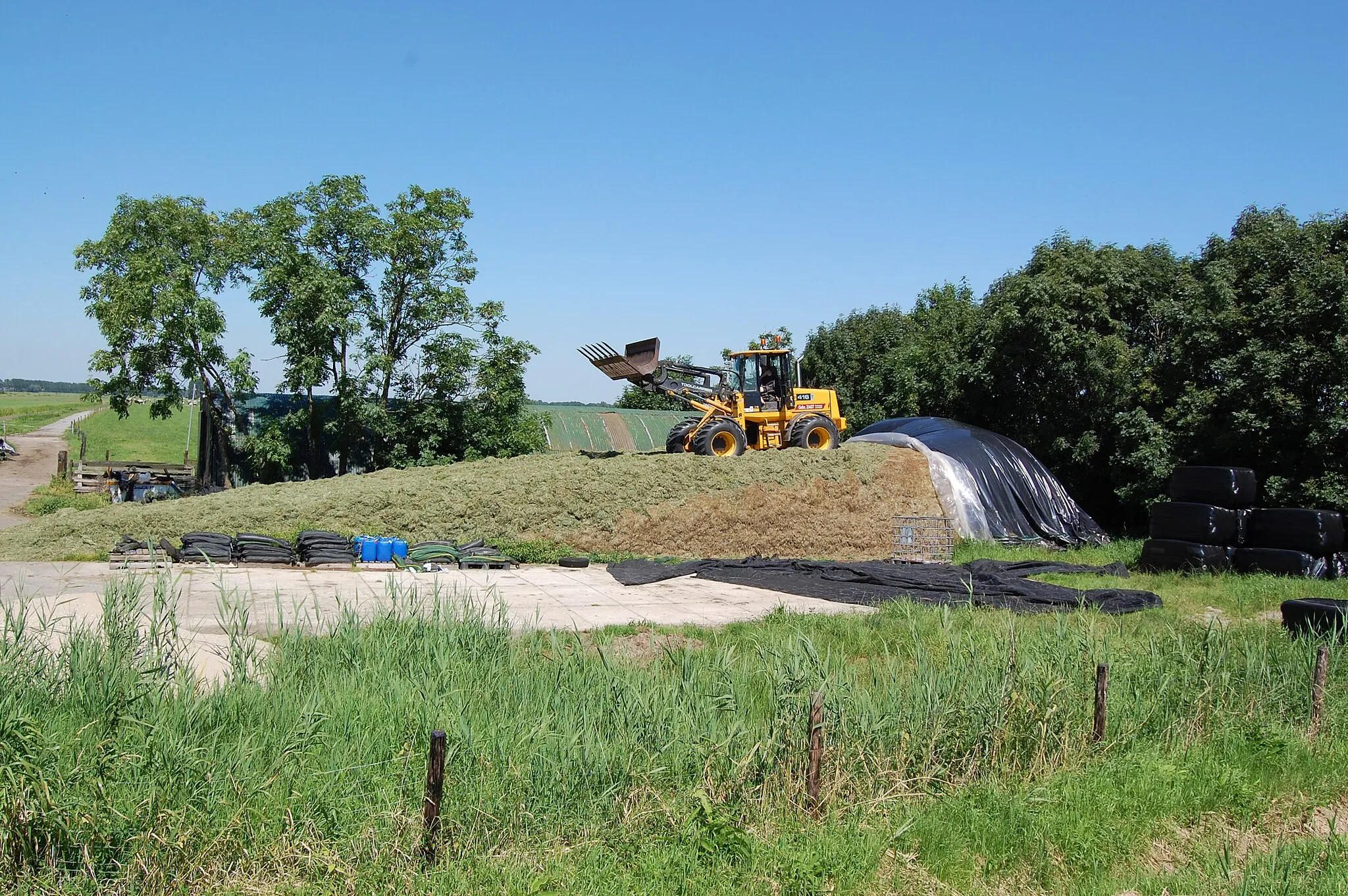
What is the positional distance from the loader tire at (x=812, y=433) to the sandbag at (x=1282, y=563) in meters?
8.24

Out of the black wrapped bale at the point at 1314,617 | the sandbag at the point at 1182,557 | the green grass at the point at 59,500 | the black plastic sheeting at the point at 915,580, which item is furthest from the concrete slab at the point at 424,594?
the green grass at the point at 59,500

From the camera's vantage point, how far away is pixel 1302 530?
45.3ft

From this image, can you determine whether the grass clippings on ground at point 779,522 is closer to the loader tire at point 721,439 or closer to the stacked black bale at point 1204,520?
the loader tire at point 721,439

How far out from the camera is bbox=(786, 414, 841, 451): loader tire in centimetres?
2059

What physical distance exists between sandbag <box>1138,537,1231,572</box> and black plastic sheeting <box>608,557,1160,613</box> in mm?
482

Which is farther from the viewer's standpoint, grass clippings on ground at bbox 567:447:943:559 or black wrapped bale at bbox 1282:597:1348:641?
grass clippings on ground at bbox 567:447:943:559

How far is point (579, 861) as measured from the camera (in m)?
4.41

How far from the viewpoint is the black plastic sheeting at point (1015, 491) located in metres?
19.4

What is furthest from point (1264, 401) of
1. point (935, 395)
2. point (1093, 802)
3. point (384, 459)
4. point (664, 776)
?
point (384, 459)

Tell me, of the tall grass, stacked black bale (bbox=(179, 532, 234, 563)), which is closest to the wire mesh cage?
the tall grass

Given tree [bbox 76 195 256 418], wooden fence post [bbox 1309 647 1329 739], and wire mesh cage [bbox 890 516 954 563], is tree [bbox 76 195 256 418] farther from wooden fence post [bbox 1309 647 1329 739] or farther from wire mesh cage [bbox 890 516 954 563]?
wooden fence post [bbox 1309 647 1329 739]

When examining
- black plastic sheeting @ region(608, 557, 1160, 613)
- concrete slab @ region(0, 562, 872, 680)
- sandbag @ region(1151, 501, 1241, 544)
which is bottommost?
concrete slab @ region(0, 562, 872, 680)

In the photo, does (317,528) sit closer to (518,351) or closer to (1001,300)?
(518,351)

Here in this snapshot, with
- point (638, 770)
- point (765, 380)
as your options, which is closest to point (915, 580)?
point (765, 380)
